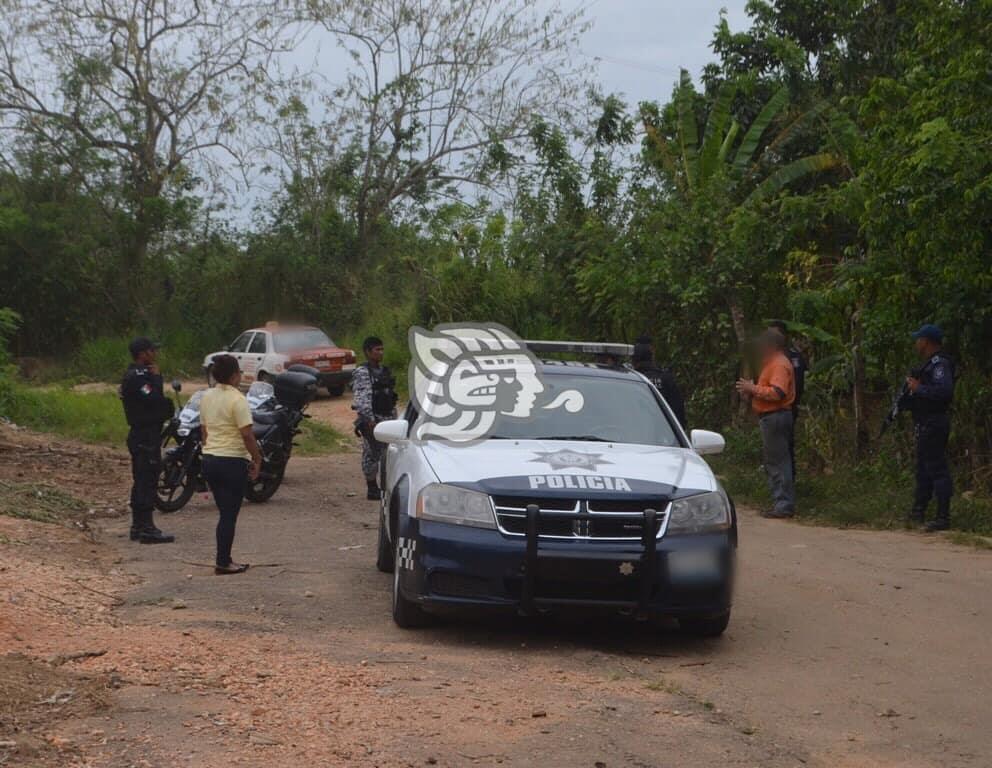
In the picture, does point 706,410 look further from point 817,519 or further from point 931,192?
point 931,192

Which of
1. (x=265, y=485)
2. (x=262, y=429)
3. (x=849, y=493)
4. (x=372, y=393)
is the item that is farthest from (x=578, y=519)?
(x=265, y=485)

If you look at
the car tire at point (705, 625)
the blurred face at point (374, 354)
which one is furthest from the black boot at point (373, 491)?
the car tire at point (705, 625)

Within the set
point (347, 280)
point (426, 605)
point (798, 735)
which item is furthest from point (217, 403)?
point (347, 280)

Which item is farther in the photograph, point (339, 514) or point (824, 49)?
point (824, 49)

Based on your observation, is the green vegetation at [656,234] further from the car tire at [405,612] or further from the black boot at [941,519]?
the car tire at [405,612]

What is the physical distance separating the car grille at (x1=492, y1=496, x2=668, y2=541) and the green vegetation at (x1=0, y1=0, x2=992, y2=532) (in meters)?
5.87

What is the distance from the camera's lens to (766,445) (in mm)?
13523

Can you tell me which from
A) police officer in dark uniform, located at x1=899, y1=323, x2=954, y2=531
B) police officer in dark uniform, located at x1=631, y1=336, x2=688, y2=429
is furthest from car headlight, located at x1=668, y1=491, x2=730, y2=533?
police officer in dark uniform, located at x1=631, y1=336, x2=688, y2=429

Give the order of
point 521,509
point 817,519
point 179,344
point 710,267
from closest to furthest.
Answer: point 521,509 < point 817,519 < point 710,267 < point 179,344

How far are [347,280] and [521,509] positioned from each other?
105ft

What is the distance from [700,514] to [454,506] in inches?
52.7

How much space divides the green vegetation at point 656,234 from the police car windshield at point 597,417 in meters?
4.60

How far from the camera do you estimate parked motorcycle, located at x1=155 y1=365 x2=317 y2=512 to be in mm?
13508

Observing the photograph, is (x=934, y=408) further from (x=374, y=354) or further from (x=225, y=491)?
(x=225, y=491)
